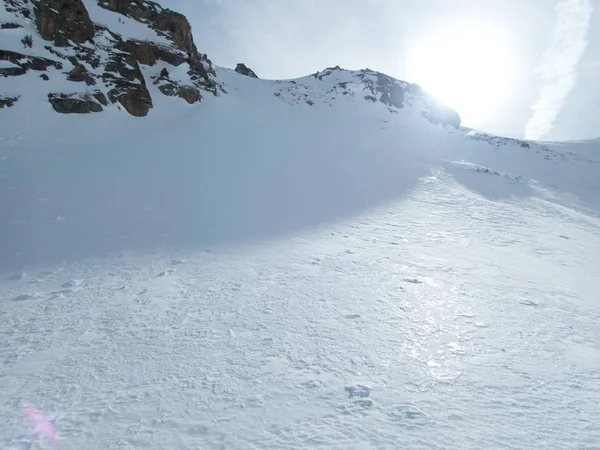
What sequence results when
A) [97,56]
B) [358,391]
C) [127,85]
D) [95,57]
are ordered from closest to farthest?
[358,391] < [127,85] < [95,57] < [97,56]

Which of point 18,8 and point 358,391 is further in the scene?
point 18,8

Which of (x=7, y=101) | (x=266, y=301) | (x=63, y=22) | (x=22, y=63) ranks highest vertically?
(x=63, y=22)

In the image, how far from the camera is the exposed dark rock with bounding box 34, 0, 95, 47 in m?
20.4

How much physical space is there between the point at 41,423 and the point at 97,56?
2402 cm

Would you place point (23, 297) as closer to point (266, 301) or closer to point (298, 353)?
point (266, 301)

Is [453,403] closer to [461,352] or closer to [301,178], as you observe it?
[461,352]

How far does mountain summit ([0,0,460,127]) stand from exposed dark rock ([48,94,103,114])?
0.03 metres

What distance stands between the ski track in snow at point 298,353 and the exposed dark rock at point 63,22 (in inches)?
811

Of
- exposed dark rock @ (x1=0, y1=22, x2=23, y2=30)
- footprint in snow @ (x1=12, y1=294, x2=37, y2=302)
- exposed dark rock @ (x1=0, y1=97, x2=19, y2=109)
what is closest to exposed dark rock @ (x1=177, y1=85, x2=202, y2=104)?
exposed dark rock @ (x1=0, y1=22, x2=23, y2=30)

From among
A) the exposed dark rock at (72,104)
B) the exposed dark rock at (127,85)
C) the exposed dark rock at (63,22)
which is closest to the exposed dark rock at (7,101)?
the exposed dark rock at (72,104)

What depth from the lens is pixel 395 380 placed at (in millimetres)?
4094

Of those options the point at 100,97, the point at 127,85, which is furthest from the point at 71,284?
the point at 127,85

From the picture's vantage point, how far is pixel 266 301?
5.84 metres

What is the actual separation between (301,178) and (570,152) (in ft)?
149
